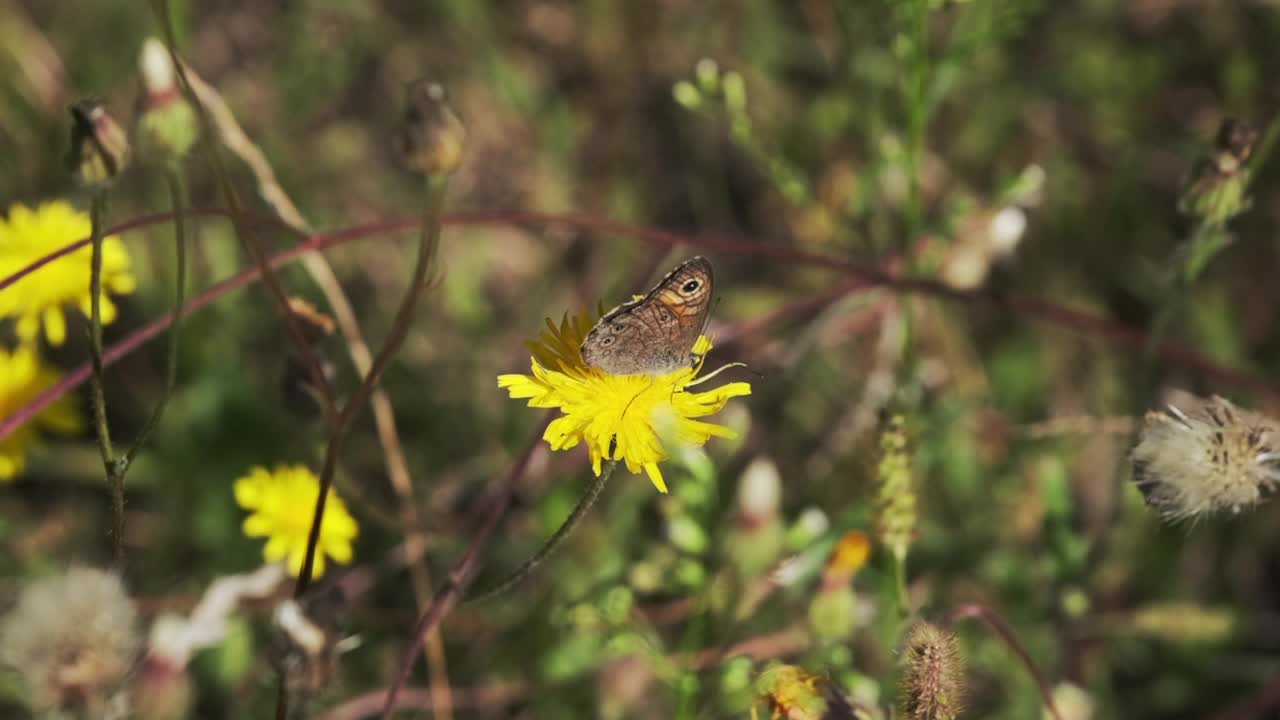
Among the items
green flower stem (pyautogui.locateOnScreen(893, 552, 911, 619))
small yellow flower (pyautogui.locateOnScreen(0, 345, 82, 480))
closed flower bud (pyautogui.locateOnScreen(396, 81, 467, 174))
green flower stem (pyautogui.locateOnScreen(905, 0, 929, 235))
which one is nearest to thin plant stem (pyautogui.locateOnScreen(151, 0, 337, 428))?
closed flower bud (pyautogui.locateOnScreen(396, 81, 467, 174))

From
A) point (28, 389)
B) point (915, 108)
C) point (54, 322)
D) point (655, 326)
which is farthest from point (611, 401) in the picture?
point (28, 389)

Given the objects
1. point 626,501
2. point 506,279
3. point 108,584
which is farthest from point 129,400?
point 108,584

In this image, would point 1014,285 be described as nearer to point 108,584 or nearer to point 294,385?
point 294,385

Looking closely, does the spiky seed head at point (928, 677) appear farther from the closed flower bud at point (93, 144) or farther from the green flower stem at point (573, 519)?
the closed flower bud at point (93, 144)

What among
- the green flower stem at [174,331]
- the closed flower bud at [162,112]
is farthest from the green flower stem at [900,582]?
the closed flower bud at [162,112]

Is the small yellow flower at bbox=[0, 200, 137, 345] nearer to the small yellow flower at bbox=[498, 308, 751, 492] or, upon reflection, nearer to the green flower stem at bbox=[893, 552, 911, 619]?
the small yellow flower at bbox=[498, 308, 751, 492]
